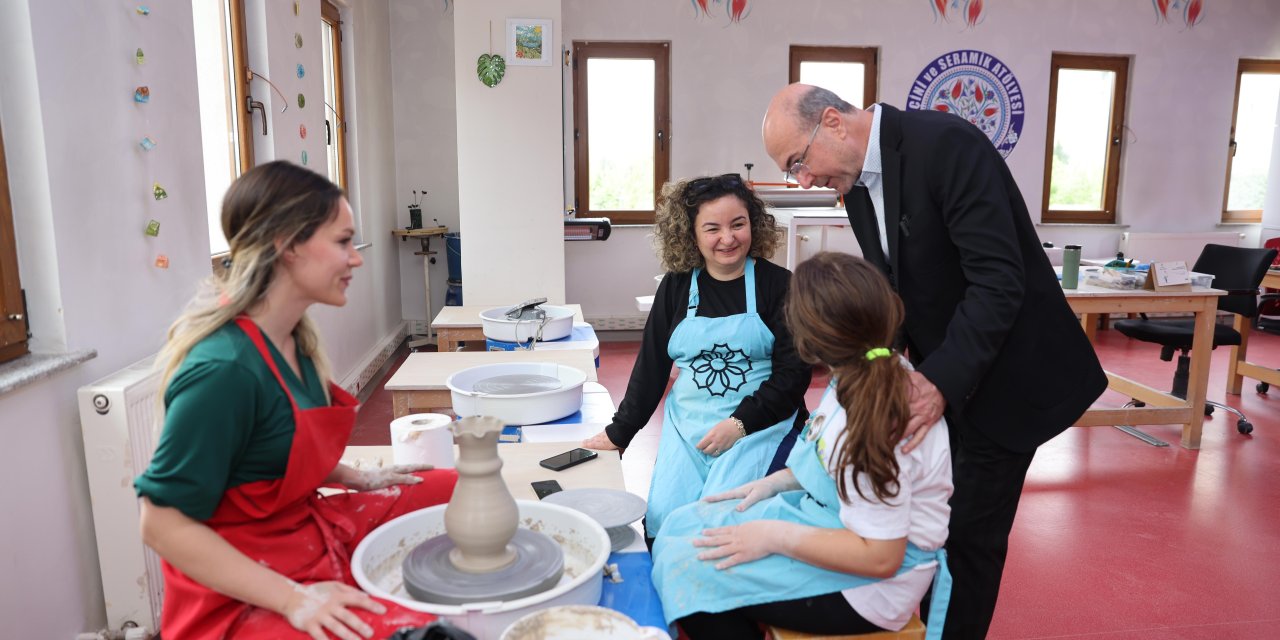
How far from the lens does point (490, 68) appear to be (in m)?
4.27

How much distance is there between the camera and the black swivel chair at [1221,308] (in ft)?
14.5

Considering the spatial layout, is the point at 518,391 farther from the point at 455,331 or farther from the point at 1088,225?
the point at 1088,225

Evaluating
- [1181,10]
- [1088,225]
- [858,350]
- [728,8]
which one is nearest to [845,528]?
[858,350]

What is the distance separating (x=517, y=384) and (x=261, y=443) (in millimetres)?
1286

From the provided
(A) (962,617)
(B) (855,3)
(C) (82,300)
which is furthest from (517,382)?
(B) (855,3)

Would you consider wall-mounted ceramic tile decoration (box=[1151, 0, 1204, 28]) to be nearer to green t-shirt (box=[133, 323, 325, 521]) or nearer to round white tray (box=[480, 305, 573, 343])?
round white tray (box=[480, 305, 573, 343])

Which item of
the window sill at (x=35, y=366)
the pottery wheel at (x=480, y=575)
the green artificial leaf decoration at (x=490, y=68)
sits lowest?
the pottery wheel at (x=480, y=575)

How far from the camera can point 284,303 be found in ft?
4.03

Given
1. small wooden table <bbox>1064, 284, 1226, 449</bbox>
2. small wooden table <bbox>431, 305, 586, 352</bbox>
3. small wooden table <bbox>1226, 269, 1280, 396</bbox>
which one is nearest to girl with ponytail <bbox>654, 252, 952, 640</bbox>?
small wooden table <bbox>431, 305, 586, 352</bbox>

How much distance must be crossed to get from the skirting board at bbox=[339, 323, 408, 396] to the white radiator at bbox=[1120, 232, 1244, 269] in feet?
20.5

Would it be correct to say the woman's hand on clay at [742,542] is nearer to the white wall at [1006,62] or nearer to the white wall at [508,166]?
the white wall at [508,166]

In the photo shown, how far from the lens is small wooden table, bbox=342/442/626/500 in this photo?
5.50ft

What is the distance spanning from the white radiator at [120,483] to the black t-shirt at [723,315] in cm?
123

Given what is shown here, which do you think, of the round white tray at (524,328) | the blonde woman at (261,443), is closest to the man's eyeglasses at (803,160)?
the blonde woman at (261,443)
